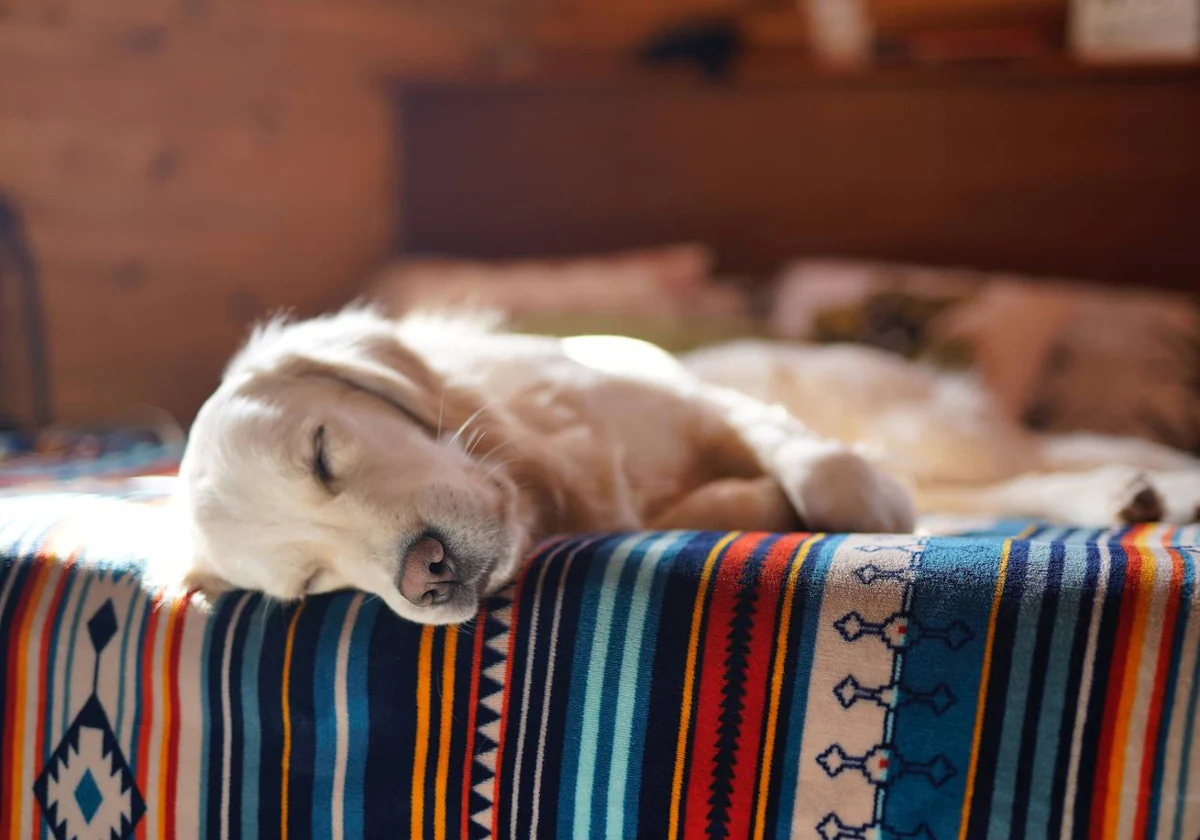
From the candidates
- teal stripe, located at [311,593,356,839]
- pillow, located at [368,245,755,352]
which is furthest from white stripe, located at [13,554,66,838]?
pillow, located at [368,245,755,352]

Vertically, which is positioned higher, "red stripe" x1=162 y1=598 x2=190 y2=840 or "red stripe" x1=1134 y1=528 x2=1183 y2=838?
"red stripe" x1=1134 y1=528 x2=1183 y2=838

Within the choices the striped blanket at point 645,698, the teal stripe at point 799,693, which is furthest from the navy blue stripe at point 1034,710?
the teal stripe at point 799,693

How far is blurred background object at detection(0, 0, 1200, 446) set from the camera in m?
2.86

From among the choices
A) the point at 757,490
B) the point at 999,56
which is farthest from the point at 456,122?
the point at 757,490

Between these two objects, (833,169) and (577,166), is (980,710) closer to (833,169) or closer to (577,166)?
(833,169)

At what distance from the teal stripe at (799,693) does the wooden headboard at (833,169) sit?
2.47 meters

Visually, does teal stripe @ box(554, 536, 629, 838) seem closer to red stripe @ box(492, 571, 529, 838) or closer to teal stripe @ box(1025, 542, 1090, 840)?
red stripe @ box(492, 571, 529, 838)

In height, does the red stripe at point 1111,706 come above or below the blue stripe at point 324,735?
above

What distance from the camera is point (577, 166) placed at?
338 centimetres

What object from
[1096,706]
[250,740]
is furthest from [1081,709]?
[250,740]

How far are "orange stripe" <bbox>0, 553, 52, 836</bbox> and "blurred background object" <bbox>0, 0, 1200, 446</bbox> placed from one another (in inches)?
68.7

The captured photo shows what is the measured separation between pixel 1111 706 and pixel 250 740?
805mm

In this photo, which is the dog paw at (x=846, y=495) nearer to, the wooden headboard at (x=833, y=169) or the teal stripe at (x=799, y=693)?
the teal stripe at (x=799, y=693)

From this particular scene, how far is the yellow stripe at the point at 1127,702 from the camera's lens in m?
0.74
